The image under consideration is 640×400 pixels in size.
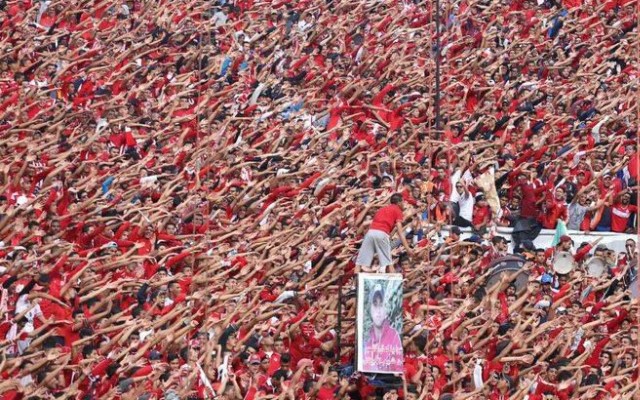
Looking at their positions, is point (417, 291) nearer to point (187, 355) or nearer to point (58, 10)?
point (187, 355)

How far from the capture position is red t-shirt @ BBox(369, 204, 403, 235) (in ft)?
63.4

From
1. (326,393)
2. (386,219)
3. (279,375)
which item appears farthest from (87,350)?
(386,219)

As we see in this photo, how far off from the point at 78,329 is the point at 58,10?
967cm

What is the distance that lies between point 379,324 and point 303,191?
462 centimetres

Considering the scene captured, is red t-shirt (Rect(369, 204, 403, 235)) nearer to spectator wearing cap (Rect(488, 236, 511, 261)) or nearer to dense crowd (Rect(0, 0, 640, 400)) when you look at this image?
dense crowd (Rect(0, 0, 640, 400))

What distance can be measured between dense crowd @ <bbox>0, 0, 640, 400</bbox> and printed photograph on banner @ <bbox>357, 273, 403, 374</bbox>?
32 cm

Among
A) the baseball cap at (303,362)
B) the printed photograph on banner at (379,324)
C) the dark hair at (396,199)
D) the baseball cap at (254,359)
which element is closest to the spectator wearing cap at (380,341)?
the printed photograph on banner at (379,324)

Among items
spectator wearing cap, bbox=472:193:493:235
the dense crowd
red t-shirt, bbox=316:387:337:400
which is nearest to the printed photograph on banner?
the dense crowd

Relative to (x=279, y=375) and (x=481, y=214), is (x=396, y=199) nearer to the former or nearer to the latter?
(x=481, y=214)

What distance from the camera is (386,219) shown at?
19.4m

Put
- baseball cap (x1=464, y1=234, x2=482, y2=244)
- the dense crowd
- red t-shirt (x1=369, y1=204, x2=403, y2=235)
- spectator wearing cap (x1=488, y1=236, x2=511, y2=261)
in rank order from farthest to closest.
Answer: baseball cap (x1=464, y1=234, x2=482, y2=244)
spectator wearing cap (x1=488, y1=236, x2=511, y2=261)
red t-shirt (x1=369, y1=204, x2=403, y2=235)
the dense crowd

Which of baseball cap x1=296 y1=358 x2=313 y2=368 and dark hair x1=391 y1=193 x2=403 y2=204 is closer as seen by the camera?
Answer: baseball cap x1=296 y1=358 x2=313 y2=368

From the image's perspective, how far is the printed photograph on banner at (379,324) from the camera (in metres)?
17.3

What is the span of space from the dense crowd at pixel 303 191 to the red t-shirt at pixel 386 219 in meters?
0.15
